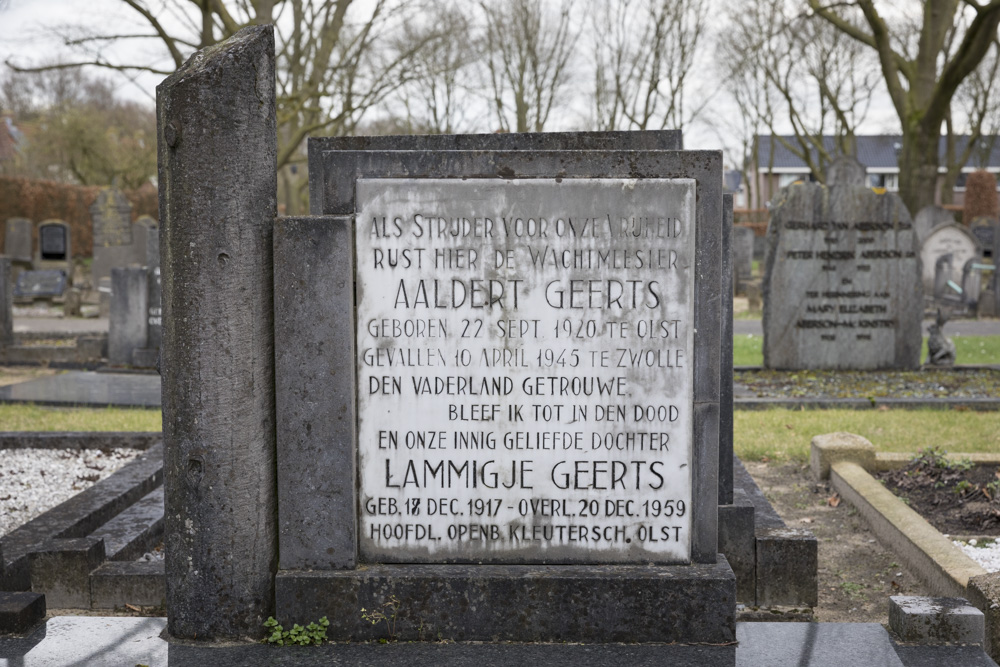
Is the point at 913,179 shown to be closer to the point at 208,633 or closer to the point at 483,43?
the point at 483,43

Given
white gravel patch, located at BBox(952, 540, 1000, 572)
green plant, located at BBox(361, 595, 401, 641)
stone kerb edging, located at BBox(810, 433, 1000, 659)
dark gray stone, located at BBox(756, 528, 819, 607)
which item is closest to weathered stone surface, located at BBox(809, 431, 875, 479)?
stone kerb edging, located at BBox(810, 433, 1000, 659)

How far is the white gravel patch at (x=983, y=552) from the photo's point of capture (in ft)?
14.4

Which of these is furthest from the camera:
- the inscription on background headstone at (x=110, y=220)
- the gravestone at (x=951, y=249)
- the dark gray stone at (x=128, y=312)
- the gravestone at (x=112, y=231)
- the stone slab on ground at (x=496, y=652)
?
the inscription on background headstone at (x=110, y=220)

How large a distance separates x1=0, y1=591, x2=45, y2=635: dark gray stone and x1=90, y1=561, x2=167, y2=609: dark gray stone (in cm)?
97

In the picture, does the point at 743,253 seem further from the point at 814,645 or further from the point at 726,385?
the point at 814,645

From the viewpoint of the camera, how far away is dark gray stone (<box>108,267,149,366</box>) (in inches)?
470

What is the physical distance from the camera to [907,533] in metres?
4.71

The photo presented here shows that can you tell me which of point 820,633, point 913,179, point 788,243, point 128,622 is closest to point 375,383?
point 128,622

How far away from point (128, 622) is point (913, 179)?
19414mm

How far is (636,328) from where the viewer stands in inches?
122

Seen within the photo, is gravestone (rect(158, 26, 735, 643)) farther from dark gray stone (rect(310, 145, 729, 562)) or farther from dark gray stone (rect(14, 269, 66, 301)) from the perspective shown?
dark gray stone (rect(14, 269, 66, 301))

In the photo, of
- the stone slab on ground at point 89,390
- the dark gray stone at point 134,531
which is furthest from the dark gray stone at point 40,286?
the dark gray stone at point 134,531

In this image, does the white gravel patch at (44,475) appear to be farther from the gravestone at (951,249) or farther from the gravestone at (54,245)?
the gravestone at (54,245)

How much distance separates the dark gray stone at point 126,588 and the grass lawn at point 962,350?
28.7 feet
